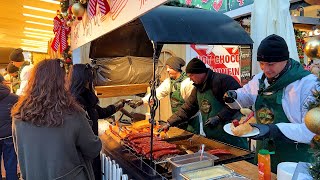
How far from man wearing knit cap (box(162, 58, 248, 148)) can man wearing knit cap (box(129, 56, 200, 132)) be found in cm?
42

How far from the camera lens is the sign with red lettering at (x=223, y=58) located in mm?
4656

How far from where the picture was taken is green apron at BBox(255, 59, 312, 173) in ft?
6.33

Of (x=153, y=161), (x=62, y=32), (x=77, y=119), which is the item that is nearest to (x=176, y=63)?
(x=62, y=32)

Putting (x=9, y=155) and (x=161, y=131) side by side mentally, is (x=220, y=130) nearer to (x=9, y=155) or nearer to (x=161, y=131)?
(x=161, y=131)

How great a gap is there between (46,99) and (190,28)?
146 cm

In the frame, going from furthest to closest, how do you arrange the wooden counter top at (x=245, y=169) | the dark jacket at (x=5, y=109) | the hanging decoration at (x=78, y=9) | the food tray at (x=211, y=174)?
the dark jacket at (x=5, y=109) → the hanging decoration at (x=78, y=9) → the wooden counter top at (x=245, y=169) → the food tray at (x=211, y=174)

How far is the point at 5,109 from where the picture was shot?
3.73m

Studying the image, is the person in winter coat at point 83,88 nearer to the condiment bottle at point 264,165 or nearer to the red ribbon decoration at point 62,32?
the condiment bottle at point 264,165

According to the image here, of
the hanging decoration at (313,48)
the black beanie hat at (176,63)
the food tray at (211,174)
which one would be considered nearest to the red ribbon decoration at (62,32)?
the black beanie hat at (176,63)

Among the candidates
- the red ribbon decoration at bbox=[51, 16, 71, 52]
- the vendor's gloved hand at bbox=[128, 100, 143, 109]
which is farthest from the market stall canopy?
the red ribbon decoration at bbox=[51, 16, 71, 52]

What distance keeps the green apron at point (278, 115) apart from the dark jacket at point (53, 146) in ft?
4.30

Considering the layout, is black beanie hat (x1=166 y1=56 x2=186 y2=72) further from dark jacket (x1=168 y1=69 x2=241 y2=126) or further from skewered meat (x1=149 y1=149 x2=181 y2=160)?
skewered meat (x1=149 y1=149 x2=181 y2=160)

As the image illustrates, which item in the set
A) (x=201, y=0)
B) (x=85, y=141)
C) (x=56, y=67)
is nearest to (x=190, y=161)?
(x=85, y=141)

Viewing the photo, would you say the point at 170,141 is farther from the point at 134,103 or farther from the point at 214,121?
the point at 134,103
